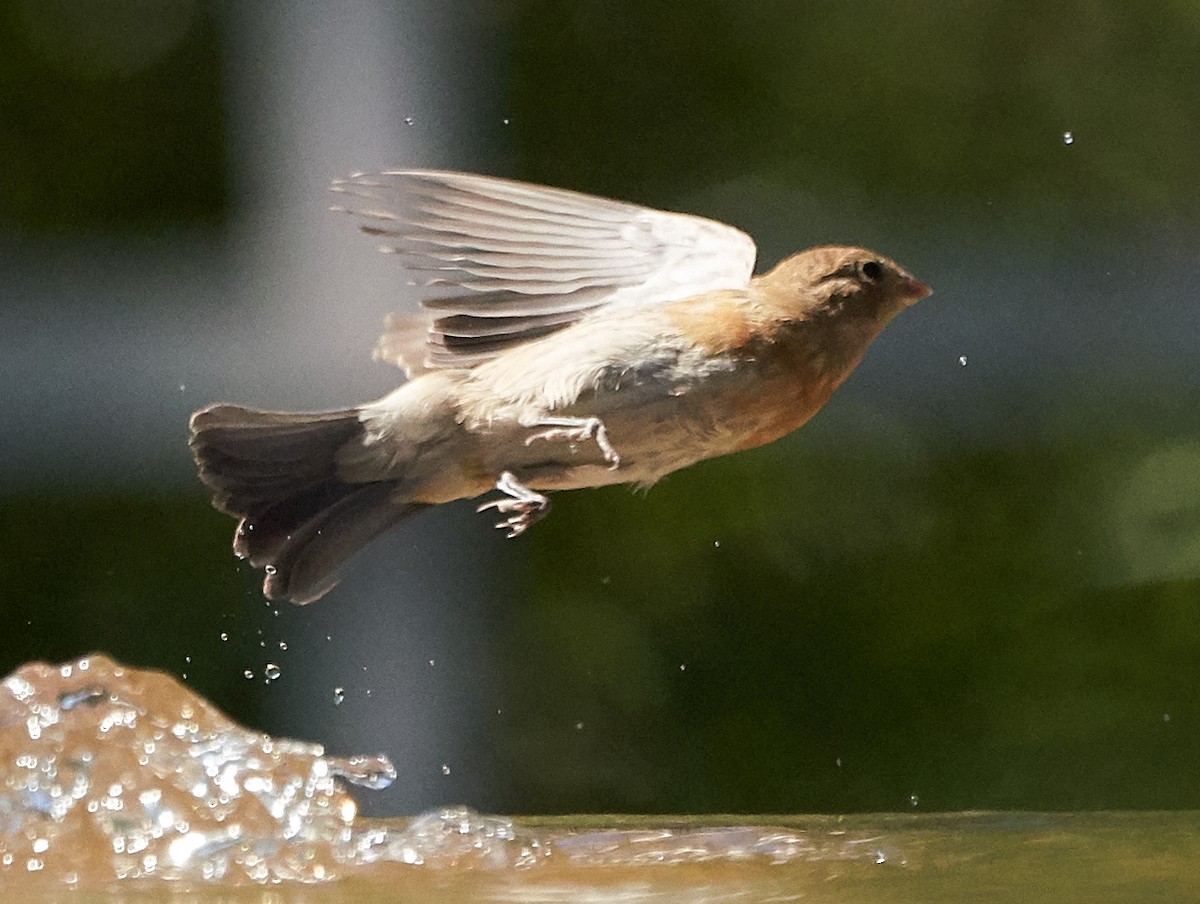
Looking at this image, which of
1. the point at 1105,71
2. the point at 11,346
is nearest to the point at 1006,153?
the point at 1105,71


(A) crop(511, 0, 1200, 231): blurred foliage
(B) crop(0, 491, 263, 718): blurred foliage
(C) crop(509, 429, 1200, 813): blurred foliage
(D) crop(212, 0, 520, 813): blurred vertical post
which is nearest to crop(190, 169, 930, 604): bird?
(D) crop(212, 0, 520, 813): blurred vertical post

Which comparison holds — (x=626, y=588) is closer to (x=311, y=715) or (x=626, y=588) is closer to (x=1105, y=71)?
(x=311, y=715)

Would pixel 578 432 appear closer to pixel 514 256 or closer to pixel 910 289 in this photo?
pixel 514 256

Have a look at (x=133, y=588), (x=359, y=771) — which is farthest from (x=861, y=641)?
(x=359, y=771)

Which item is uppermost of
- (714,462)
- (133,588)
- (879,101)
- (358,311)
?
(879,101)

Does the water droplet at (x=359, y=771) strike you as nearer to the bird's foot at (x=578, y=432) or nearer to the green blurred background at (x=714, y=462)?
the bird's foot at (x=578, y=432)

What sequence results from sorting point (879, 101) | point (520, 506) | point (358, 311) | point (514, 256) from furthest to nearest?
point (879, 101) < point (358, 311) < point (514, 256) < point (520, 506)

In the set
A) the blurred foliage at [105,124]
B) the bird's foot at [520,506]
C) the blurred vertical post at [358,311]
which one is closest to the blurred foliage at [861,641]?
the blurred vertical post at [358,311]

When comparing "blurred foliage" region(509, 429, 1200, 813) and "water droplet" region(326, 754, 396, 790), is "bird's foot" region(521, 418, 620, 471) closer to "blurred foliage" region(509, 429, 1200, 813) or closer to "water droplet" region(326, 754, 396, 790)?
"water droplet" region(326, 754, 396, 790)
